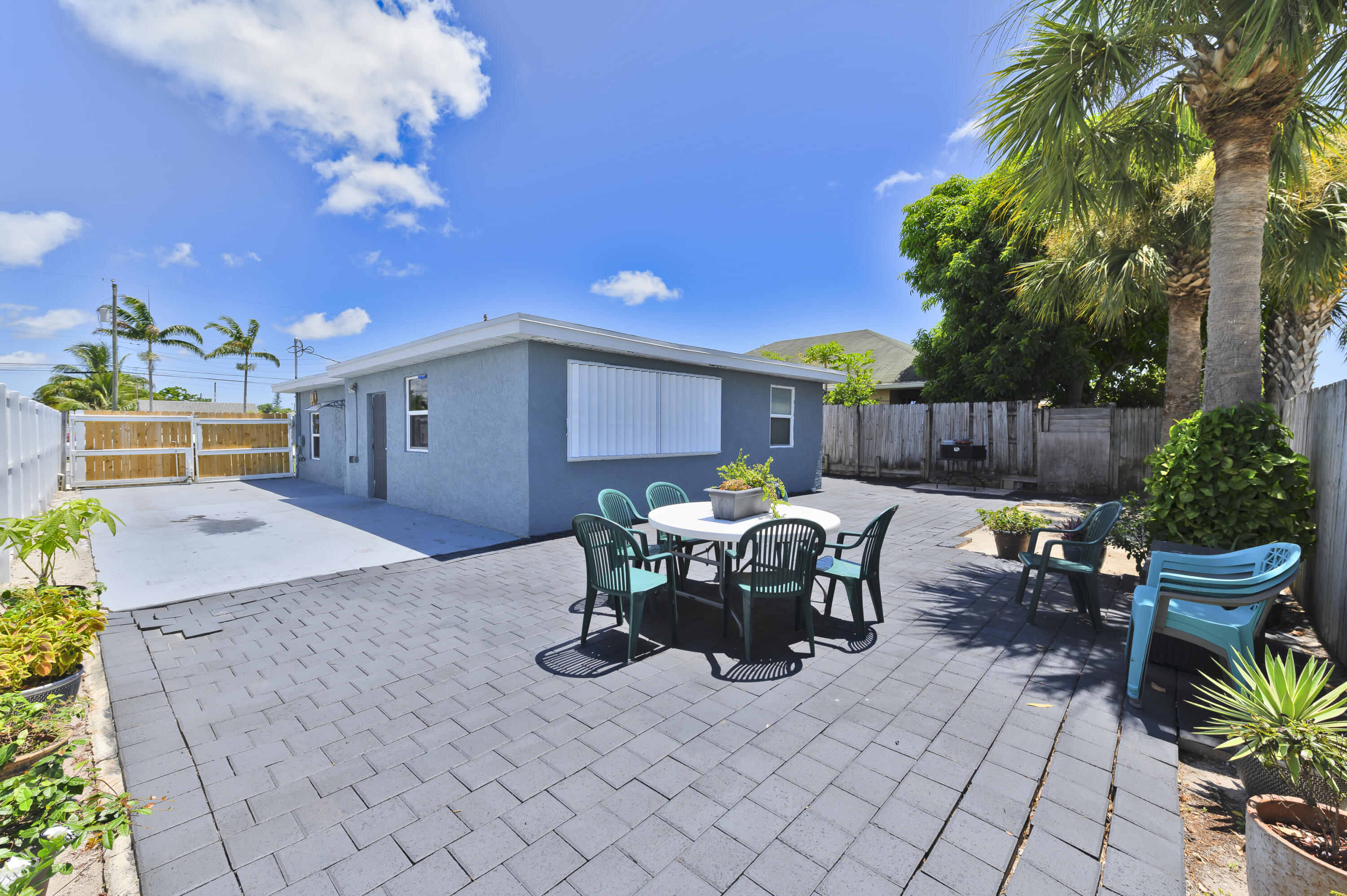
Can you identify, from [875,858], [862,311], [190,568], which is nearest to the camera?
[875,858]

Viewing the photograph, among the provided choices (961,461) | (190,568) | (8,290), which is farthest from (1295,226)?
(8,290)

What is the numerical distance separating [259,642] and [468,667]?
63.6 inches

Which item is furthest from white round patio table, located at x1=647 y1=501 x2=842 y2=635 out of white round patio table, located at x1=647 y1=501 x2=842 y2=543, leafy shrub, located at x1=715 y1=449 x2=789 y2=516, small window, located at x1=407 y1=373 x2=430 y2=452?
small window, located at x1=407 y1=373 x2=430 y2=452

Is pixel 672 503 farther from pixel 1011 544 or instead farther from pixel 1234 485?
pixel 1234 485

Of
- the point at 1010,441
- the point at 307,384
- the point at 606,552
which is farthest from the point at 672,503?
the point at 307,384

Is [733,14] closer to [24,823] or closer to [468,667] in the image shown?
[468,667]

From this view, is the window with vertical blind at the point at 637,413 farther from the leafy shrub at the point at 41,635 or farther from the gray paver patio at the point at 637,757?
the leafy shrub at the point at 41,635

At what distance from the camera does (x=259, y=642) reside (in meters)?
3.55

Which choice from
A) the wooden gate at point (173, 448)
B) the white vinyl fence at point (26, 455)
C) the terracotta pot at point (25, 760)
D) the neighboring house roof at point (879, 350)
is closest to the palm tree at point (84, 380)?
the wooden gate at point (173, 448)

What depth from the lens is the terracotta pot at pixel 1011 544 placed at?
569 cm

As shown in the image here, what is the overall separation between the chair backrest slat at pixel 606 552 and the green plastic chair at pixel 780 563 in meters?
0.70

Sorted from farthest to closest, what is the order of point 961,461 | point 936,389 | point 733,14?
point 936,389 < point 961,461 < point 733,14

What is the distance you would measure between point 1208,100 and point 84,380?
4053cm

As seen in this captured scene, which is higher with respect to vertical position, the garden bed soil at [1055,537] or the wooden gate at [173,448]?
the wooden gate at [173,448]
